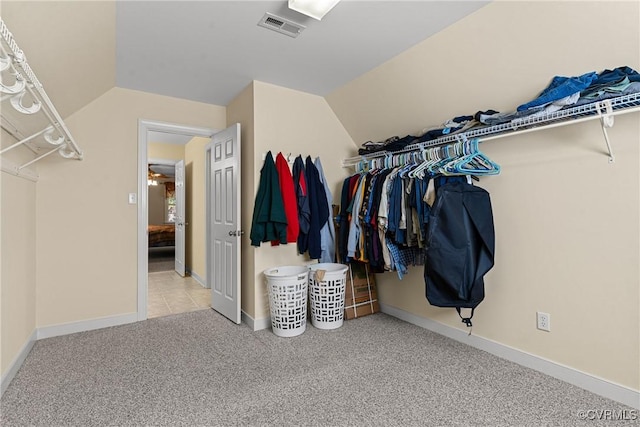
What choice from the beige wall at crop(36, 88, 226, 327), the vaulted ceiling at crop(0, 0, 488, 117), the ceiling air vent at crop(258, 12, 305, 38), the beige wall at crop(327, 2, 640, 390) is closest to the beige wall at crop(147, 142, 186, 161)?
the beige wall at crop(36, 88, 226, 327)

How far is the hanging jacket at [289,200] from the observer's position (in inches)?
118

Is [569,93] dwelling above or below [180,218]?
above

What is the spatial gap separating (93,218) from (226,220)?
1.20 metres

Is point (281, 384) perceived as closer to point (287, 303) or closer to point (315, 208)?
point (287, 303)

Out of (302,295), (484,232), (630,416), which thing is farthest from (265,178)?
(630,416)

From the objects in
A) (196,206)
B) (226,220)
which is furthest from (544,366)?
(196,206)

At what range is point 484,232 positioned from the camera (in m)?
2.19

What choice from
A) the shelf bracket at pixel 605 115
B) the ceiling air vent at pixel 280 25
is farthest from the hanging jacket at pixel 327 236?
the shelf bracket at pixel 605 115

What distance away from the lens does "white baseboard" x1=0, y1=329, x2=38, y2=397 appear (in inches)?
76.8

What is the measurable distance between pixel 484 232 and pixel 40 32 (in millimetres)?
2855

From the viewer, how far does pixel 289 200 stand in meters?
3.01

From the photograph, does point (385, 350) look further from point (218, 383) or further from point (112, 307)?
point (112, 307)

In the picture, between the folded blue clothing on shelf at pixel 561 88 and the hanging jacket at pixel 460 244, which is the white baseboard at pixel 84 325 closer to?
the hanging jacket at pixel 460 244

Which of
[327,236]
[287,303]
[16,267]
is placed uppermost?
[327,236]
